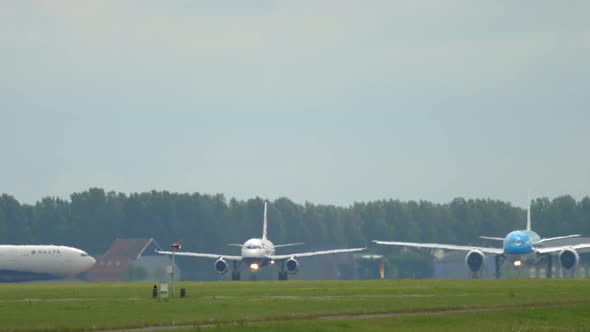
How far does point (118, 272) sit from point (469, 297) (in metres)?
85.4

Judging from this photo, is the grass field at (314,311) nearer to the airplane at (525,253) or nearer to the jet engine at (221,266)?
the airplane at (525,253)

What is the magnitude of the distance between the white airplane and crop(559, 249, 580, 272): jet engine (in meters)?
52.6

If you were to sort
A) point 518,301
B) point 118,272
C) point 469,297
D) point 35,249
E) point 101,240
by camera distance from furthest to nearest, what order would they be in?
point 101,240 → point 118,272 → point 35,249 → point 469,297 → point 518,301

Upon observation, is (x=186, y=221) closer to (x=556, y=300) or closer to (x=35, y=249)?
(x=35, y=249)

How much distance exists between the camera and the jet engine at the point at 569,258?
134500 millimetres

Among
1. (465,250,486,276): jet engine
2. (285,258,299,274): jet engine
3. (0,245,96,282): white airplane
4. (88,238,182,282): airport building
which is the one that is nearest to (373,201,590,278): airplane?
(465,250,486,276): jet engine

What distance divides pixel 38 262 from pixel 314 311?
8312 centimetres

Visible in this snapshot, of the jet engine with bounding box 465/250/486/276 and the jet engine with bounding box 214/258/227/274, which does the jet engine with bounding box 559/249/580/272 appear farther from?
the jet engine with bounding box 214/258/227/274

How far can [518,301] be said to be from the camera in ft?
214

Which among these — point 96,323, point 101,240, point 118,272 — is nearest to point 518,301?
point 96,323

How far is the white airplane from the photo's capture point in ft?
438

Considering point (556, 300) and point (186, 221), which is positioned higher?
point (186, 221)

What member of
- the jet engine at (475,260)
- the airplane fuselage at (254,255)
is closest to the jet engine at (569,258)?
the jet engine at (475,260)

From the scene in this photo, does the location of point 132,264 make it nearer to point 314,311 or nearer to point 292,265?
point 292,265
